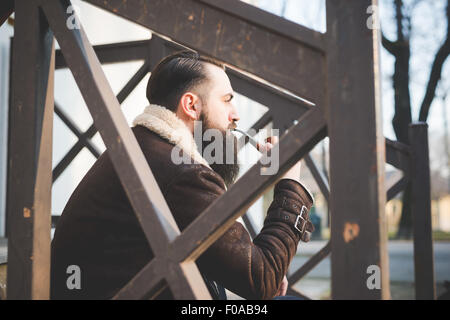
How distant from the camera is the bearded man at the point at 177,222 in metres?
1.23

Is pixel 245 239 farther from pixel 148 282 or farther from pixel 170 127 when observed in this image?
pixel 170 127

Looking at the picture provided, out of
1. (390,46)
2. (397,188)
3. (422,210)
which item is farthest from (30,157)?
(390,46)

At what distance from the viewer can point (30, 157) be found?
114 centimetres

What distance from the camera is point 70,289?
1.35m

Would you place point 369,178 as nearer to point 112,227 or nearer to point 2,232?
point 112,227

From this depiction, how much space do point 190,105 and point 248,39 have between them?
2.37 feet

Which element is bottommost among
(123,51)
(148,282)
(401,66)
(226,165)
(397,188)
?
(148,282)

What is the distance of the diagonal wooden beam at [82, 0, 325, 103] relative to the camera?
34.9 inches

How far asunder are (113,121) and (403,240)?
16588 mm

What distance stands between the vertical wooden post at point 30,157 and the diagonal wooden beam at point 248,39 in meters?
0.37

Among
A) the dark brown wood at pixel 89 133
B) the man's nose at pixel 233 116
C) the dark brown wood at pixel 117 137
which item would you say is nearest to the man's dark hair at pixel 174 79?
the man's nose at pixel 233 116

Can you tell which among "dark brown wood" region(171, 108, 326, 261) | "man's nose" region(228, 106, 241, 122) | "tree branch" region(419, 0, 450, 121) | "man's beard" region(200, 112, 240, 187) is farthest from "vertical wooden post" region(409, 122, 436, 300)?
"tree branch" region(419, 0, 450, 121)

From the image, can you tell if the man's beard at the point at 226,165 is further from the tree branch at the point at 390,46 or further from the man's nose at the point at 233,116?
the tree branch at the point at 390,46

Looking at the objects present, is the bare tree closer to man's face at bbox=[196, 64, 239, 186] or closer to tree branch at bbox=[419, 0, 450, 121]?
tree branch at bbox=[419, 0, 450, 121]
